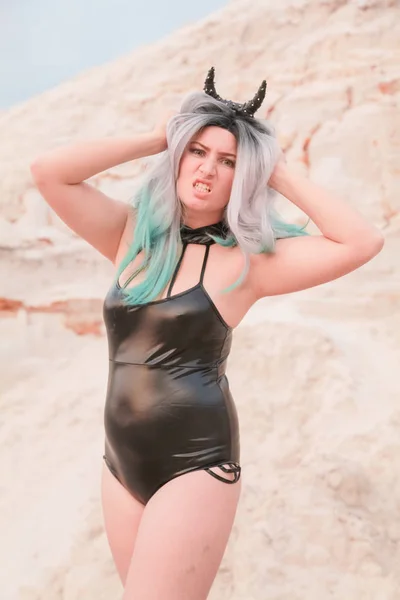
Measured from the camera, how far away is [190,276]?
155 centimetres

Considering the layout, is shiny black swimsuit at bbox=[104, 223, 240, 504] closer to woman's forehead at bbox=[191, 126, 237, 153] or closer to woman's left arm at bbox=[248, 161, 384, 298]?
woman's left arm at bbox=[248, 161, 384, 298]

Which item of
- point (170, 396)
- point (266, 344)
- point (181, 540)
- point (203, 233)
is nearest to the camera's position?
point (181, 540)

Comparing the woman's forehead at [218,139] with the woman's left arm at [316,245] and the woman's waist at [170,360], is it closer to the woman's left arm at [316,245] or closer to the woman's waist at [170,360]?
the woman's left arm at [316,245]

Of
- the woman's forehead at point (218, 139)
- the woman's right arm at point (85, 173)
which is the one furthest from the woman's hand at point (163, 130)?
the woman's forehead at point (218, 139)

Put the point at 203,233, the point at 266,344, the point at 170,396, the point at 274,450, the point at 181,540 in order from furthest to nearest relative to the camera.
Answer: the point at 266,344, the point at 274,450, the point at 203,233, the point at 170,396, the point at 181,540

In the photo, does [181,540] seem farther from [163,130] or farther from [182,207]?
[163,130]

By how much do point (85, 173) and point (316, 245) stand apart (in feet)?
2.12

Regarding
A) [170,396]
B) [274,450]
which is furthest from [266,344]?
[170,396]

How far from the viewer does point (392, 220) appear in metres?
4.70

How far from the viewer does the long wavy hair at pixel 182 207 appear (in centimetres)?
152

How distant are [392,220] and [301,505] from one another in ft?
8.98

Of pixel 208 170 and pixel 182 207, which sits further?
pixel 182 207

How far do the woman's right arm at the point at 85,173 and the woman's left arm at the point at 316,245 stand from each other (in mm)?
380

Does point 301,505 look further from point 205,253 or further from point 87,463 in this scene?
point 205,253
